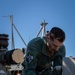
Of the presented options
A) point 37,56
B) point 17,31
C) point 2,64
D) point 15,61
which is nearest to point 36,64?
point 37,56

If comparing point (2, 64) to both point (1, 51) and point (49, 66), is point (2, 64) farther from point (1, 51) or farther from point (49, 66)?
point (49, 66)

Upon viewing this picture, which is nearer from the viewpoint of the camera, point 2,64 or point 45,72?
point 45,72

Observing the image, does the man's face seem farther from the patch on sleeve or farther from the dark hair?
the patch on sleeve

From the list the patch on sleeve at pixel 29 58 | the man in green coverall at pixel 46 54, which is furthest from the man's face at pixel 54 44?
the patch on sleeve at pixel 29 58

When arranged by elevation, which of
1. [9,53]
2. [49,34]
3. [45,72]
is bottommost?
[45,72]

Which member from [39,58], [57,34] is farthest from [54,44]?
[39,58]

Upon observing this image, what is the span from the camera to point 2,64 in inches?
117

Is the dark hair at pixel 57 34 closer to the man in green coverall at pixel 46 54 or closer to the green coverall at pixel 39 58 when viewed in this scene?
the man in green coverall at pixel 46 54

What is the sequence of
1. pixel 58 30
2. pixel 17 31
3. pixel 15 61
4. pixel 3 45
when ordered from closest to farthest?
pixel 58 30, pixel 15 61, pixel 3 45, pixel 17 31

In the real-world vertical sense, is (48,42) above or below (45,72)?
above

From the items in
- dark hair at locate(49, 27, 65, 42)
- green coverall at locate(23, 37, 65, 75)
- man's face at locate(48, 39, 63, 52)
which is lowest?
green coverall at locate(23, 37, 65, 75)

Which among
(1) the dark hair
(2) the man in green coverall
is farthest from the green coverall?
(1) the dark hair

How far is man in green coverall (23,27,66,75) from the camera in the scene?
2.46 m

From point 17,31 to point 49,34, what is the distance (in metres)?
10.5
